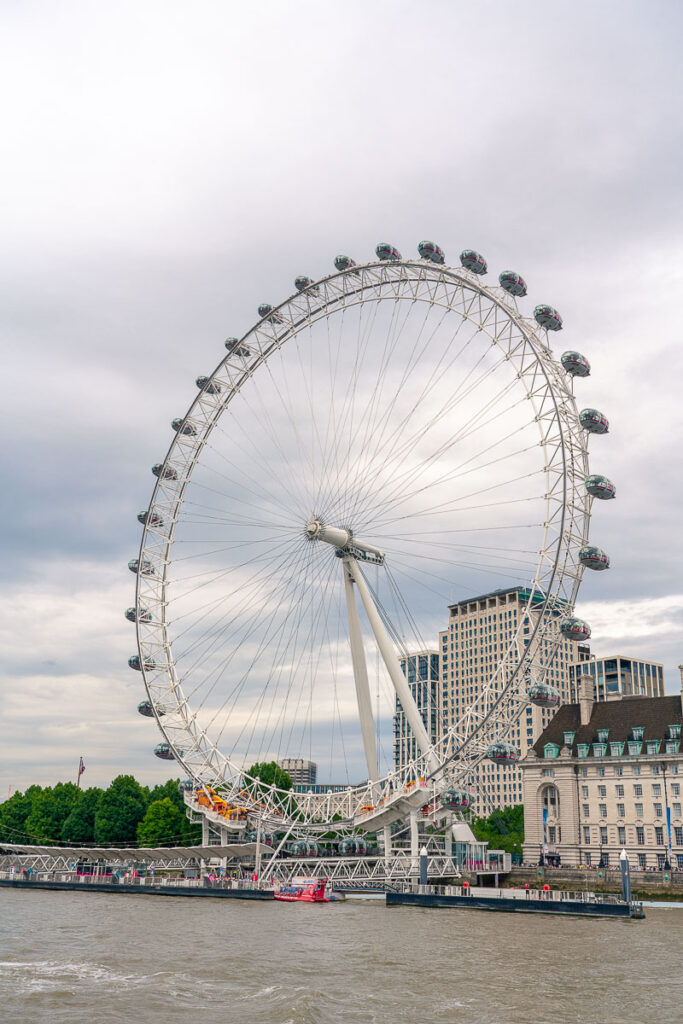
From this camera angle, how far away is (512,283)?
62438 mm

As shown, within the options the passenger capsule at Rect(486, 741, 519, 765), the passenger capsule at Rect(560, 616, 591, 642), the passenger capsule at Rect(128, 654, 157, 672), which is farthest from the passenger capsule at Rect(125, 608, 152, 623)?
the passenger capsule at Rect(560, 616, 591, 642)

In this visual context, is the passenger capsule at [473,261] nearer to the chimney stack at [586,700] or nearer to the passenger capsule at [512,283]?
the passenger capsule at [512,283]

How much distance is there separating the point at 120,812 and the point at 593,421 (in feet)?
244

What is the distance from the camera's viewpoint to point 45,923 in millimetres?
50656

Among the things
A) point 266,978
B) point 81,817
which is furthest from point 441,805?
point 81,817

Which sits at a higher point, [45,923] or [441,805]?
[441,805]

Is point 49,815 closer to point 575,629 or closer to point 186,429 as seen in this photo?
point 186,429

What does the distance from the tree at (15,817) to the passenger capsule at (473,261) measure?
295 ft

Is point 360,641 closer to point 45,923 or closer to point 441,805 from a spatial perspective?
point 441,805

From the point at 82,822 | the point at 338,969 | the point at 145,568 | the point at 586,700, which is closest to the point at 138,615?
the point at 145,568

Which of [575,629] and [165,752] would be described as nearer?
[575,629]

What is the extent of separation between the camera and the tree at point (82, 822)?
361ft

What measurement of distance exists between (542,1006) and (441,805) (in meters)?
38.9

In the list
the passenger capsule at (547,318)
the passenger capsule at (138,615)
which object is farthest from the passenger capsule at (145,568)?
the passenger capsule at (547,318)
